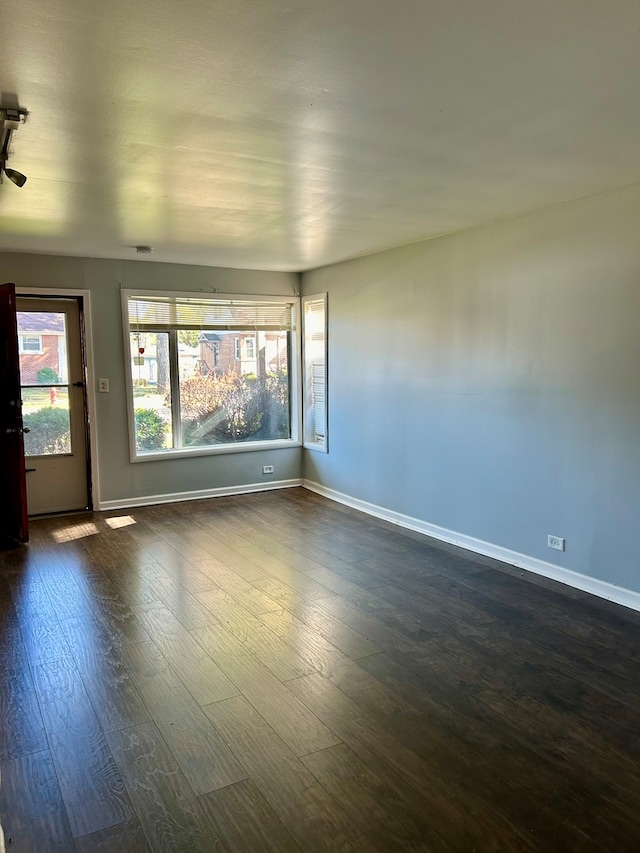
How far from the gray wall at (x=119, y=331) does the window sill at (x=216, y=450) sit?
6 centimetres

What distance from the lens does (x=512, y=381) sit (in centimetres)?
435

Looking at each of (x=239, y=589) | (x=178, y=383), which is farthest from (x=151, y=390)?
(x=239, y=589)

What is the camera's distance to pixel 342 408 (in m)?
6.36

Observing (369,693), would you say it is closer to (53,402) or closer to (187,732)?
(187,732)

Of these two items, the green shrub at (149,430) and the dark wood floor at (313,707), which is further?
the green shrub at (149,430)

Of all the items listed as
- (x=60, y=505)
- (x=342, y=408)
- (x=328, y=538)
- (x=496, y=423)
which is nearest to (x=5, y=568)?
(x=60, y=505)

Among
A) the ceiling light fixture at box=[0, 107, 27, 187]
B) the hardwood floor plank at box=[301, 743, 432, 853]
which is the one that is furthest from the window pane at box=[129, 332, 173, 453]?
the hardwood floor plank at box=[301, 743, 432, 853]

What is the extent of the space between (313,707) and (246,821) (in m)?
0.69

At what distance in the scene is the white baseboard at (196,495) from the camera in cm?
617

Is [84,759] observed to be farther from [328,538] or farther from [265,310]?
[265,310]

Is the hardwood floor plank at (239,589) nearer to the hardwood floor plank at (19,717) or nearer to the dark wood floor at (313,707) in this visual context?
the dark wood floor at (313,707)

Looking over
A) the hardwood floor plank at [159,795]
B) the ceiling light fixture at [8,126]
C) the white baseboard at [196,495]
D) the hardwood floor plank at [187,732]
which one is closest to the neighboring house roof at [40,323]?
the white baseboard at [196,495]

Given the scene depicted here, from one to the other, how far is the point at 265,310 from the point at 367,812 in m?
5.54

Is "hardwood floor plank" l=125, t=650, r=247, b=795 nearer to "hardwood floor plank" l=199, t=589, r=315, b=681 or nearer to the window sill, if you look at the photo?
"hardwood floor plank" l=199, t=589, r=315, b=681
